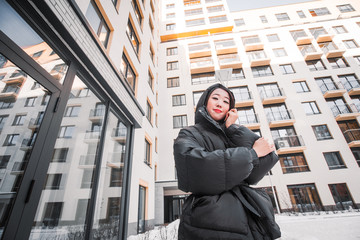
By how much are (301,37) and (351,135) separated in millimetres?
11845

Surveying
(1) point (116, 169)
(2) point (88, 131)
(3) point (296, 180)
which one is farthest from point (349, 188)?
(2) point (88, 131)

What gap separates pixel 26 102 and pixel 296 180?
17.3 metres

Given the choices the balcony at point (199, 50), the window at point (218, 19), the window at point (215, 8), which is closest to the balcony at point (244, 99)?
the balcony at point (199, 50)

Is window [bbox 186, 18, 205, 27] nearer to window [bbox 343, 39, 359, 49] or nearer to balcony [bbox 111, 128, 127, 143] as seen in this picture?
window [bbox 343, 39, 359, 49]

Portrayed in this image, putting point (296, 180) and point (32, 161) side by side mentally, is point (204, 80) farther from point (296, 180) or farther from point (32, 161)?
point (32, 161)

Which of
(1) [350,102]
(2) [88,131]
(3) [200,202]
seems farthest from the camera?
(1) [350,102]

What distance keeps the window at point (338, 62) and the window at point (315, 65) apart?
3.68ft

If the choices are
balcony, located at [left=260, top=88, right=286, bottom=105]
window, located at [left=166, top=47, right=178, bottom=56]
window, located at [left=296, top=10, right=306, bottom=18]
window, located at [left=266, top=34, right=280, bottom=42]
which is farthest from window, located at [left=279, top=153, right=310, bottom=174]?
window, located at [left=296, top=10, right=306, bottom=18]

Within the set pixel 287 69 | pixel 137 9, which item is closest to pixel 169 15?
pixel 137 9

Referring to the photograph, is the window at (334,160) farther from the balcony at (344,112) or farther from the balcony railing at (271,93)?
the balcony railing at (271,93)

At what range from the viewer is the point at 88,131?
3.88m

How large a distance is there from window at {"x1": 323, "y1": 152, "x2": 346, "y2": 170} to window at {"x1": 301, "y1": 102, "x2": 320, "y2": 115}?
405 cm

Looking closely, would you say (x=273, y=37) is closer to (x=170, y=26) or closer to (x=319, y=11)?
(x=319, y=11)

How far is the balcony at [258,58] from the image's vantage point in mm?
18094
